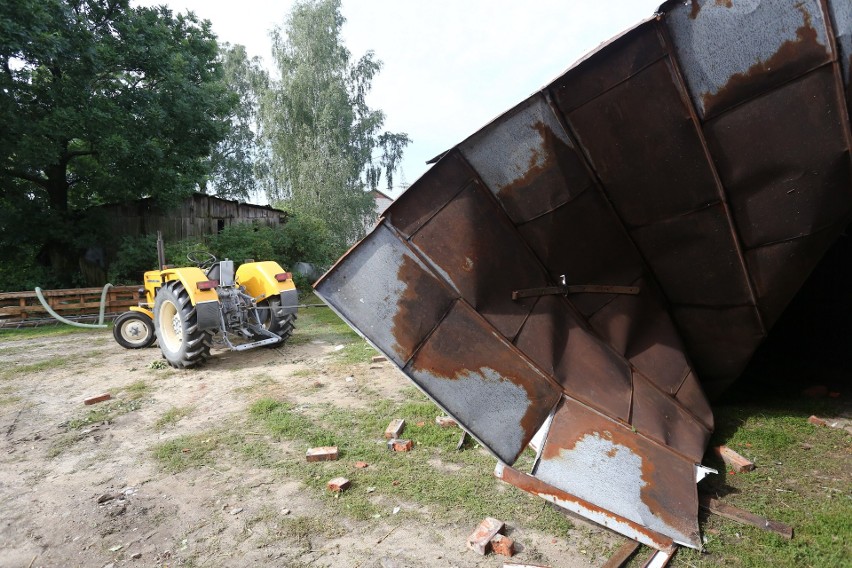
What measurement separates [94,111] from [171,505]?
11.5m

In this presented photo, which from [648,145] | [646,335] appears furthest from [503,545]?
[648,145]

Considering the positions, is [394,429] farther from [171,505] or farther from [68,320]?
[68,320]

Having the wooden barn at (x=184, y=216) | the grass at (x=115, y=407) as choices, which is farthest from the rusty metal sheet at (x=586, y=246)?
the wooden barn at (x=184, y=216)

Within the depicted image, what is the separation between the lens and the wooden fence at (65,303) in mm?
11141

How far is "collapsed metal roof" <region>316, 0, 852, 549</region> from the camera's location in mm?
2613

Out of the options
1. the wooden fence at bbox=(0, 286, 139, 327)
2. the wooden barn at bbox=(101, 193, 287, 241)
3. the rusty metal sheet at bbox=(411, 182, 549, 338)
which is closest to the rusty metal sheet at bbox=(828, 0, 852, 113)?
the rusty metal sheet at bbox=(411, 182, 549, 338)

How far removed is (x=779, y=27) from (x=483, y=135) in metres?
1.65

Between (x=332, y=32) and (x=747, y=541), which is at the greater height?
(x=332, y=32)

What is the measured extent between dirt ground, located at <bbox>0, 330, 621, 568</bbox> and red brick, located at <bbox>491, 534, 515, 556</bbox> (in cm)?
5

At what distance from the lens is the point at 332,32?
22.2 metres

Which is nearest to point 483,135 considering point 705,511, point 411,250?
point 411,250

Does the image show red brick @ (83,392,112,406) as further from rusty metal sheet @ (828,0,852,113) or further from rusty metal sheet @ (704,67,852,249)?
rusty metal sheet @ (828,0,852,113)

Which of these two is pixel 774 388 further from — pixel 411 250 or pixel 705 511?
pixel 411 250

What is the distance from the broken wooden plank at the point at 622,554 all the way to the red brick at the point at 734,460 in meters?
1.24
